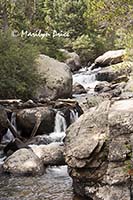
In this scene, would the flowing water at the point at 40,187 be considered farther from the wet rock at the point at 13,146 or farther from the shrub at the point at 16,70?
the shrub at the point at 16,70

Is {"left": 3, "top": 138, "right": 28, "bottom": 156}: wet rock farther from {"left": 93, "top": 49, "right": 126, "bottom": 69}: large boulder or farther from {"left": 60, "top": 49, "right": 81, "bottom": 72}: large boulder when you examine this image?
{"left": 60, "top": 49, "right": 81, "bottom": 72}: large boulder

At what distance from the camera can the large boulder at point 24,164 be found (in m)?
11.8

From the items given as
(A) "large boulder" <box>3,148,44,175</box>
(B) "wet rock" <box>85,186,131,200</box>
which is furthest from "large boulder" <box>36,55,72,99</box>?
(B) "wet rock" <box>85,186,131,200</box>

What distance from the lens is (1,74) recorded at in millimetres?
17391

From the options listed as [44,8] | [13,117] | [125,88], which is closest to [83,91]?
[125,88]

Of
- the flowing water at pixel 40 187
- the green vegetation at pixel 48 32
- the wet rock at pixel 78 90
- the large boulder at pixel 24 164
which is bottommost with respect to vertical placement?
the flowing water at pixel 40 187

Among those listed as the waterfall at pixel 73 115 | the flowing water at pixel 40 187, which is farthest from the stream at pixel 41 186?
the waterfall at pixel 73 115

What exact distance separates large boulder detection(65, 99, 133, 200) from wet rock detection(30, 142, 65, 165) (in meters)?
2.62

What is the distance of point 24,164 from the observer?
11891 mm

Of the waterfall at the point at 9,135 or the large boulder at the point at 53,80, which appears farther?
the large boulder at the point at 53,80

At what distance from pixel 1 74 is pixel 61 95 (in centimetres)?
364

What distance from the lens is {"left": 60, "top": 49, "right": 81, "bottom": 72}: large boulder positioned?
30856 millimetres

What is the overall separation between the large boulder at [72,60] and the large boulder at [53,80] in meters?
9.48

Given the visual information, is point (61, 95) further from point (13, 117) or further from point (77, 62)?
point (77, 62)
